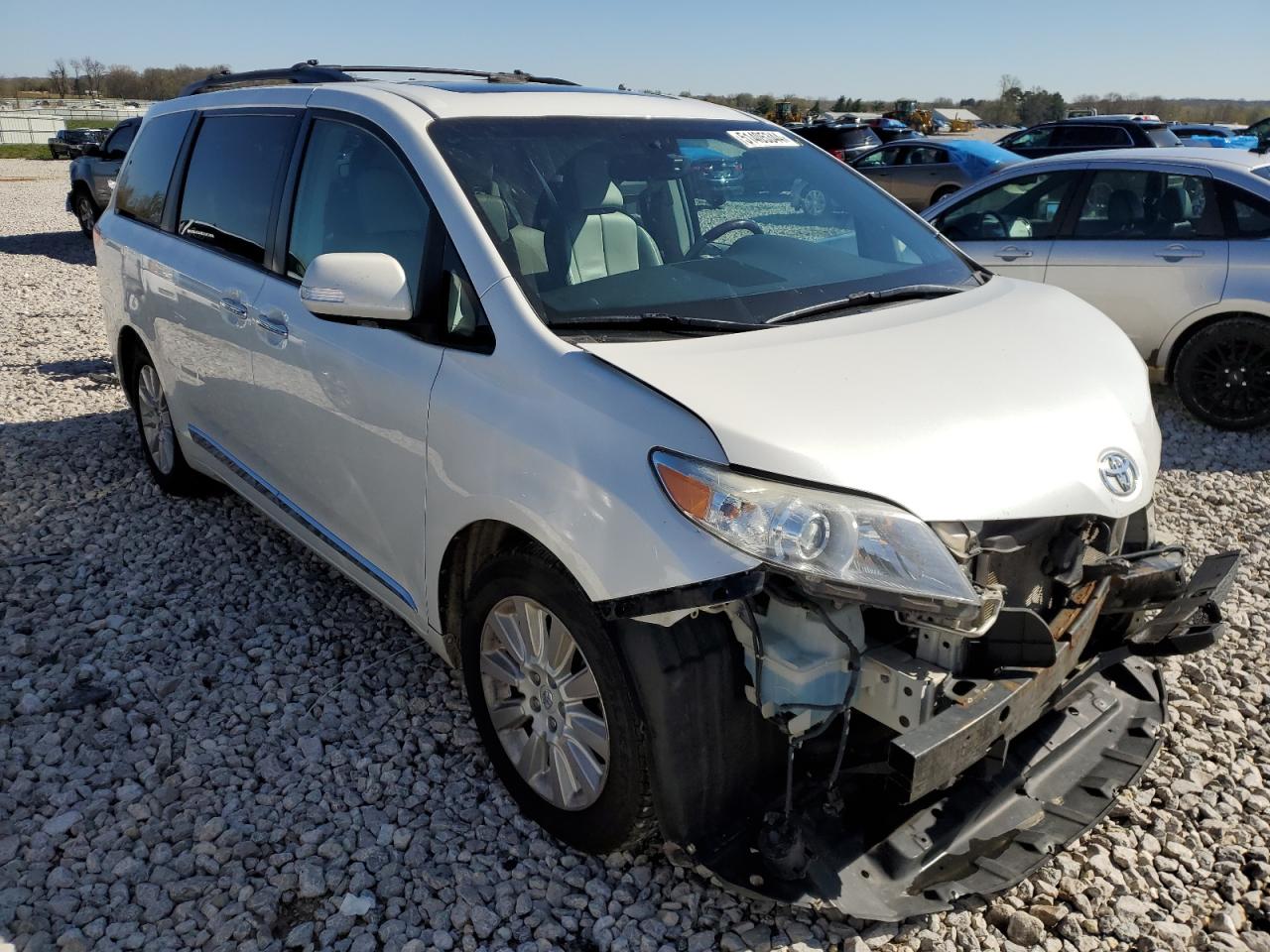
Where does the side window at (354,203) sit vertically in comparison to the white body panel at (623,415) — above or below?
above

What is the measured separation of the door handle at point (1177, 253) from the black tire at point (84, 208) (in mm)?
14928

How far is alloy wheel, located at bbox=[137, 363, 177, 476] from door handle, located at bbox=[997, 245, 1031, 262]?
5.52 metres

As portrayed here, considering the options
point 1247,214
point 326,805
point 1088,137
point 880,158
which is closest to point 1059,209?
point 1247,214

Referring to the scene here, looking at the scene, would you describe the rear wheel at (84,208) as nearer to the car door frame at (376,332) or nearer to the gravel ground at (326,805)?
the gravel ground at (326,805)

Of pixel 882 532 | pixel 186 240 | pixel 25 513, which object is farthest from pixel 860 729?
pixel 25 513

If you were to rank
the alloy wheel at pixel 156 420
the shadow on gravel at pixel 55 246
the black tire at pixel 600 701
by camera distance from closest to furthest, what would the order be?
the black tire at pixel 600 701 < the alloy wheel at pixel 156 420 < the shadow on gravel at pixel 55 246

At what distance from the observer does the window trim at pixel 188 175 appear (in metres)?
3.70

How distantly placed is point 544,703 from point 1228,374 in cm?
556

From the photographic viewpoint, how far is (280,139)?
377 centimetres

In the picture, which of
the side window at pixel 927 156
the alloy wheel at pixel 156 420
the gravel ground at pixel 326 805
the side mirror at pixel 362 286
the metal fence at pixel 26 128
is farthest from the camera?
the metal fence at pixel 26 128

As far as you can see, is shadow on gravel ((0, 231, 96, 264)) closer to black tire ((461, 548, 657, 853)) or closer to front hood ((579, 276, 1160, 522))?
black tire ((461, 548, 657, 853))

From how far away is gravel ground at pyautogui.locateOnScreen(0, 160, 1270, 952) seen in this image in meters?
2.54

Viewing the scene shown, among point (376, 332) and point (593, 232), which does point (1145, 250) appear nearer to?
point (593, 232)

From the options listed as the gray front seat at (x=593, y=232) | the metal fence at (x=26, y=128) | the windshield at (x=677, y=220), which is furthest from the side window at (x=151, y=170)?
the metal fence at (x=26, y=128)
